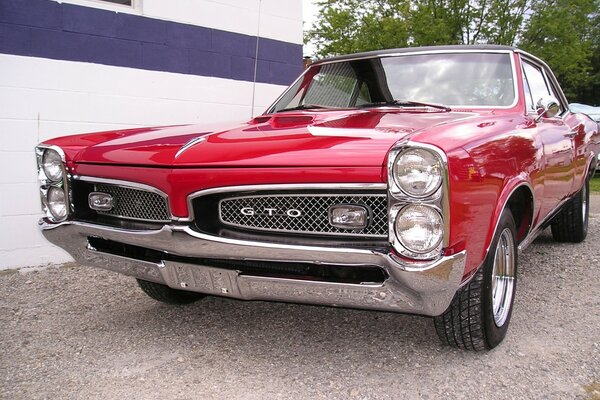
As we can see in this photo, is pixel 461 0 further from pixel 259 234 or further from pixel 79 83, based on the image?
pixel 259 234

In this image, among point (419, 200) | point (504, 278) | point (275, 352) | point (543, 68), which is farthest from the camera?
point (543, 68)

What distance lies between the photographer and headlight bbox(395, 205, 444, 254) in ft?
6.43

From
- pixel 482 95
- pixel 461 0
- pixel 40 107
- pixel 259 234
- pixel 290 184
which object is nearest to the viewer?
pixel 290 184

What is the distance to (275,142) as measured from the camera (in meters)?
2.28

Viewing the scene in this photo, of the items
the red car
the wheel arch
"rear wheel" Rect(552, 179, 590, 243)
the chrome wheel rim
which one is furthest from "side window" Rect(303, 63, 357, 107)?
"rear wheel" Rect(552, 179, 590, 243)

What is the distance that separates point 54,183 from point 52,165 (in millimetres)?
95

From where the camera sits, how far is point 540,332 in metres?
2.86

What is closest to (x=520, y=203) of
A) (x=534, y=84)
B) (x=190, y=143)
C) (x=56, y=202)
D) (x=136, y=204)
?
(x=534, y=84)

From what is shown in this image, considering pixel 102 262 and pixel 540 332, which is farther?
pixel 540 332

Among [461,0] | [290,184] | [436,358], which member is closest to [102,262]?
[290,184]

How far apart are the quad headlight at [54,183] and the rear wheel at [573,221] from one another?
153 inches

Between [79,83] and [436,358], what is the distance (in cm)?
372

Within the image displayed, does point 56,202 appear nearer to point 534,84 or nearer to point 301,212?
point 301,212

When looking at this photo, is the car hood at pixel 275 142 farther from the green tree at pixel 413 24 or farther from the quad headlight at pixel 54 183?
the green tree at pixel 413 24
